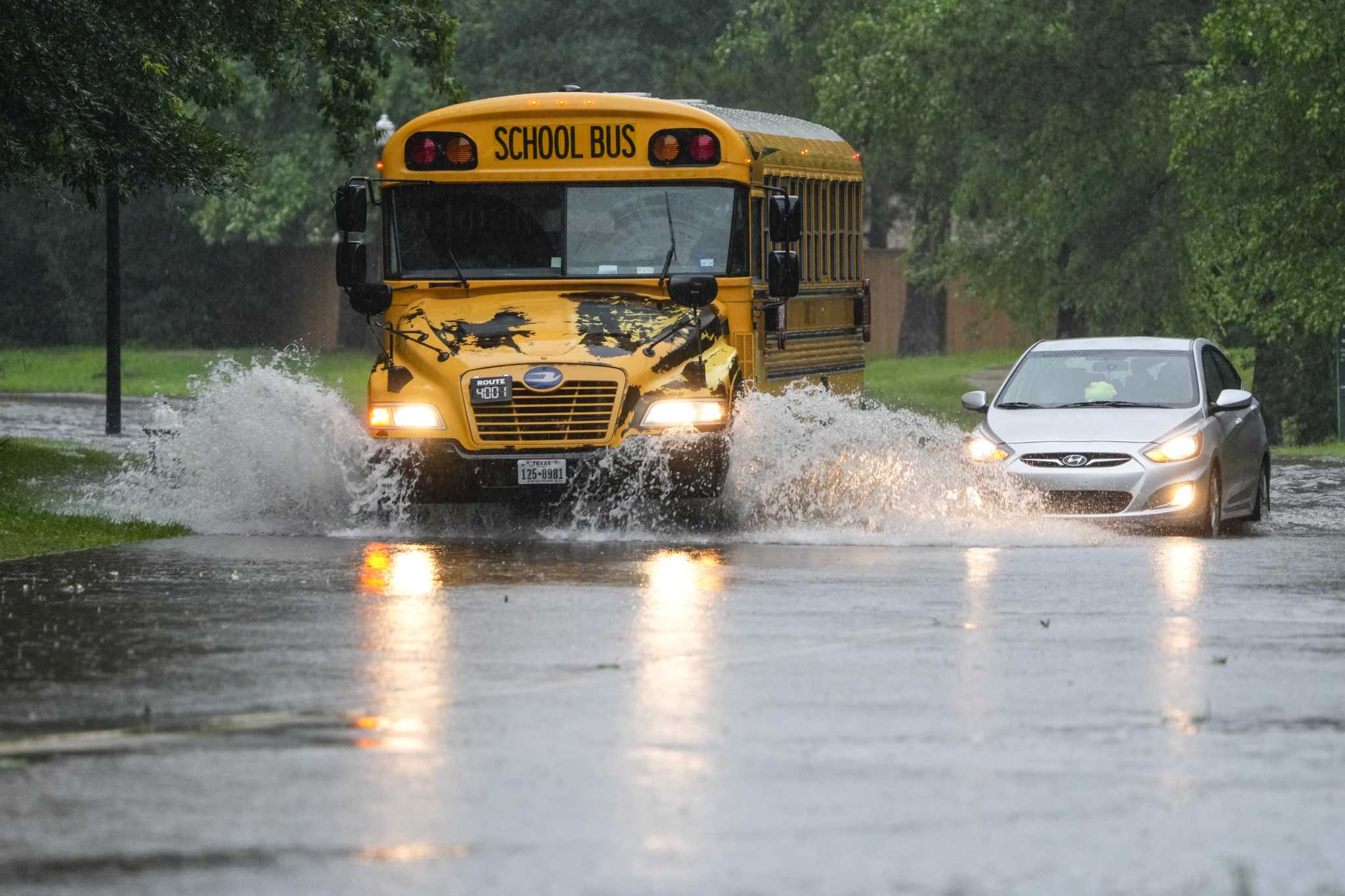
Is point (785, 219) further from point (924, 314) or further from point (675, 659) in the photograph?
point (924, 314)

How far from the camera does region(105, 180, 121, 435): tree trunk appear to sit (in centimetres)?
2869

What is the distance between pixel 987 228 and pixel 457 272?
90.8 ft

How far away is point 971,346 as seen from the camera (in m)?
59.4

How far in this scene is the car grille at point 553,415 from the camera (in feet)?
55.0

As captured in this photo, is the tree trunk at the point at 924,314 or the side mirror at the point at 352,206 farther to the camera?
the tree trunk at the point at 924,314

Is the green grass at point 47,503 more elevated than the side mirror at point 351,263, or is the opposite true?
the side mirror at point 351,263

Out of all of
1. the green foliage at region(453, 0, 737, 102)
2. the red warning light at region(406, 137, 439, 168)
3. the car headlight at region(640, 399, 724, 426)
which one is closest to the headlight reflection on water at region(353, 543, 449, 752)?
the car headlight at region(640, 399, 724, 426)

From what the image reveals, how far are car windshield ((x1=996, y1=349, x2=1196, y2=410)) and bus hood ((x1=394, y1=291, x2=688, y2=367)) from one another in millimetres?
2976

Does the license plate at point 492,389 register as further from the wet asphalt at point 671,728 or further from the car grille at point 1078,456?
the car grille at point 1078,456

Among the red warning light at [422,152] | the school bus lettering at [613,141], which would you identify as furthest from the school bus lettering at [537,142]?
the red warning light at [422,152]

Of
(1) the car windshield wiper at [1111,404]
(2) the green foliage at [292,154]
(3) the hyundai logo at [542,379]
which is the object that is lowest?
(1) the car windshield wiper at [1111,404]

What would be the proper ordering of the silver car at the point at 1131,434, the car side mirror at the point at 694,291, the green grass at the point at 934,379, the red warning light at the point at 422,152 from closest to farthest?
the car side mirror at the point at 694,291
the silver car at the point at 1131,434
the red warning light at the point at 422,152
the green grass at the point at 934,379

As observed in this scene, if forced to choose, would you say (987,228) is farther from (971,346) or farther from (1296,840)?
(1296,840)

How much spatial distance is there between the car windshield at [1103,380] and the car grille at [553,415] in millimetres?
3616
